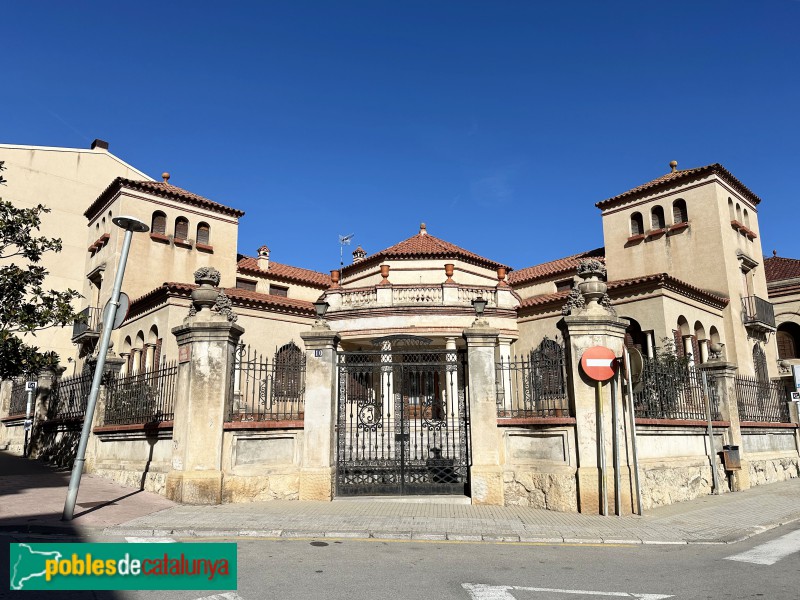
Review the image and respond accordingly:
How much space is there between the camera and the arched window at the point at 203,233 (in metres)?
31.2

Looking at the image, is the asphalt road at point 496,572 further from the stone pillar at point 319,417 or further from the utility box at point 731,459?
the utility box at point 731,459

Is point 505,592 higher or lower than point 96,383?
lower

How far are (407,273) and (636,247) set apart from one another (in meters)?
12.0

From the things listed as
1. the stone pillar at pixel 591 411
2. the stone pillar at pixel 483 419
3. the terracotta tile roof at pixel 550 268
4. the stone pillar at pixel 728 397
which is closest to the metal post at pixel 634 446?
the stone pillar at pixel 591 411

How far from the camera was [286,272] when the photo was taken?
34.7 m

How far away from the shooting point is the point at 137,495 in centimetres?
1153

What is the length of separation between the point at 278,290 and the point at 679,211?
2185 centimetres

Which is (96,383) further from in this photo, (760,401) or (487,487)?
(760,401)

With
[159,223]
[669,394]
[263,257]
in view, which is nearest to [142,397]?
[669,394]

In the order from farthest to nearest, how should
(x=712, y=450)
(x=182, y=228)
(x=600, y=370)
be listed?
(x=182, y=228), (x=712, y=450), (x=600, y=370)

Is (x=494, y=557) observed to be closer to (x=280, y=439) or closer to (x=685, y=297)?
(x=280, y=439)

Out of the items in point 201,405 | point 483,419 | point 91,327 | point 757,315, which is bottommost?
point 483,419

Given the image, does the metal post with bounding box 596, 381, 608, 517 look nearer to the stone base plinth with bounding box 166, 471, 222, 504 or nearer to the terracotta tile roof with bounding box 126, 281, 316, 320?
the stone base plinth with bounding box 166, 471, 222, 504

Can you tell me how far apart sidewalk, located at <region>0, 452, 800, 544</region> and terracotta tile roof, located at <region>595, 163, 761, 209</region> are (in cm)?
2031
